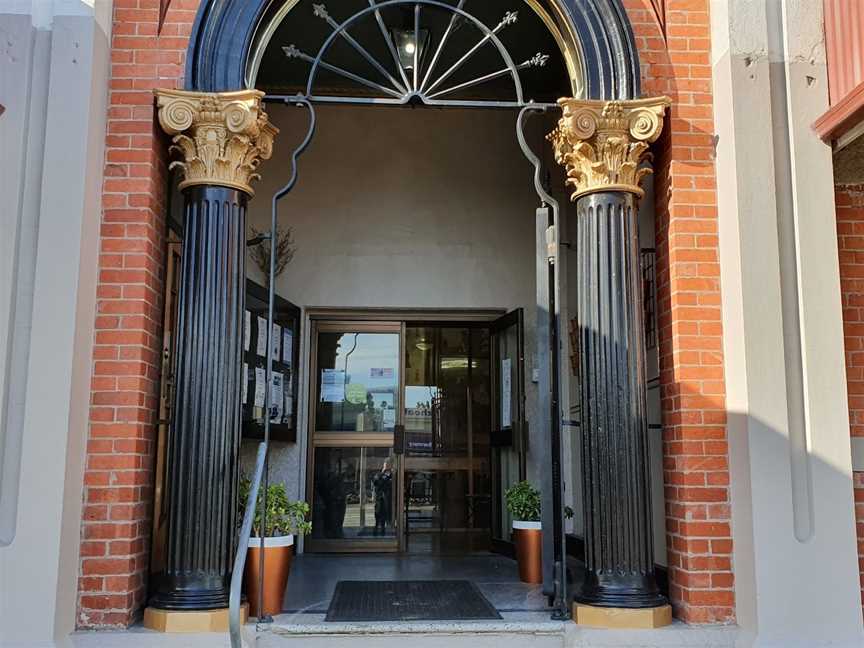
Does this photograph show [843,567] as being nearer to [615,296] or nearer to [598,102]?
[615,296]

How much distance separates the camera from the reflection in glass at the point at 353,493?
7594mm

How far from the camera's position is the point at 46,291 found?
399 centimetres

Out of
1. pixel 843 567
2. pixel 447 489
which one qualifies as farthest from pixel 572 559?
pixel 843 567

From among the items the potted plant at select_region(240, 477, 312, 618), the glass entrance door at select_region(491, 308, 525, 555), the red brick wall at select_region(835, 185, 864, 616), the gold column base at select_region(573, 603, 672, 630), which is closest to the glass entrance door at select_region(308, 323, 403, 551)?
the glass entrance door at select_region(491, 308, 525, 555)

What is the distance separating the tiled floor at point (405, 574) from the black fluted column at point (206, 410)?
0.76 m

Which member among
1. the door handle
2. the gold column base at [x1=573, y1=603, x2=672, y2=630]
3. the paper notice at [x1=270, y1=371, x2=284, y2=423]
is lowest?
the gold column base at [x1=573, y1=603, x2=672, y2=630]

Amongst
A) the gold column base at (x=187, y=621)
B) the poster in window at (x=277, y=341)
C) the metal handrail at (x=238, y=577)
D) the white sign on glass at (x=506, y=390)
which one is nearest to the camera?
the metal handrail at (x=238, y=577)

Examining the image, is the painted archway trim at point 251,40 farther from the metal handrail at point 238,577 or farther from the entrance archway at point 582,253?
the metal handrail at point 238,577

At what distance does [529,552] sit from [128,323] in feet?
10.7

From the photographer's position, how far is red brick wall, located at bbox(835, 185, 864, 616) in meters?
4.52

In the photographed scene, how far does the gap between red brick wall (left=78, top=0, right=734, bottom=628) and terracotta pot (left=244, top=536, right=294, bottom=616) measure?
566 mm

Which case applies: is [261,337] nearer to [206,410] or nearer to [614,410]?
[206,410]

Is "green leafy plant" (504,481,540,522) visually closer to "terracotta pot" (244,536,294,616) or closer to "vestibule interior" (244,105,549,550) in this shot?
"vestibule interior" (244,105,549,550)

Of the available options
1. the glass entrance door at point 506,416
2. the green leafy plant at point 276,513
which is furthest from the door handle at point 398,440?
the green leafy plant at point 276,513
